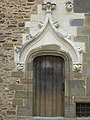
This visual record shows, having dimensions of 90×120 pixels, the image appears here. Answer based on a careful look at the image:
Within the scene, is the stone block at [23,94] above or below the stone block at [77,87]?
below

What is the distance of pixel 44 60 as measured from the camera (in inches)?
398

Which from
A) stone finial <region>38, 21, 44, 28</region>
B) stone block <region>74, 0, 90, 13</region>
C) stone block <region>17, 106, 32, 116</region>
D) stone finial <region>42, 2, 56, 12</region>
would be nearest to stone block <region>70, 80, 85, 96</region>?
stone block <region>17, 106, 32, 116</region>

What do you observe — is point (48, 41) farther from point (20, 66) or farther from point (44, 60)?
point (20, 66)

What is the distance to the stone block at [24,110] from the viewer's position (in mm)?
9844

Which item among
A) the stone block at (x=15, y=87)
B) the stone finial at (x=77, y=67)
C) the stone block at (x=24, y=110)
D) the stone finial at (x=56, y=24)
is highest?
the stone finial at (x=56, y=24)

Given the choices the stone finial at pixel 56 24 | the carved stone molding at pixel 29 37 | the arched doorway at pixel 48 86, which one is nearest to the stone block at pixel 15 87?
the arched doorway at pixel 48 86

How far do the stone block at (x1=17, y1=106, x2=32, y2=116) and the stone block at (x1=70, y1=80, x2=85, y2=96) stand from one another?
112 cm

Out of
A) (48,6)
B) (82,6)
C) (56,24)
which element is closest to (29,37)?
(56,24)

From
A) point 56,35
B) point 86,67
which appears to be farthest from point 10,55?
point 86,67

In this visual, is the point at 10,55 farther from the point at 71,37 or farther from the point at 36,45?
the point at 71,37

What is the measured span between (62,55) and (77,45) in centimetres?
44

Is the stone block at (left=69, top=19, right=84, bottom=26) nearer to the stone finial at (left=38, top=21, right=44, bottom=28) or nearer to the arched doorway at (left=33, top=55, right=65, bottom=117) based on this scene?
the stone finial at (left=38, top=21, right=44, bottom=28)

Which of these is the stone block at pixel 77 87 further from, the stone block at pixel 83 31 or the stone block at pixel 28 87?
the stone block at pixel 83 31

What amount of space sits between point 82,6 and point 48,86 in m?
2.16
